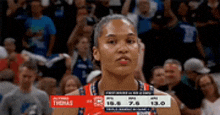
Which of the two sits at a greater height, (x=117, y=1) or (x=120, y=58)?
(x=117, y=1)

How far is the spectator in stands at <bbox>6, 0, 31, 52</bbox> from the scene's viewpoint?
3.13 m

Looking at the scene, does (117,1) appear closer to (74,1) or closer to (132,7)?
(132,7)

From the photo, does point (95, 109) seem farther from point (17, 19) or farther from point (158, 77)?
point (17, 19)

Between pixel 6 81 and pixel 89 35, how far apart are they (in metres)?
0.85

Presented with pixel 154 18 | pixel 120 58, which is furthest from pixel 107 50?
pixel 154 18

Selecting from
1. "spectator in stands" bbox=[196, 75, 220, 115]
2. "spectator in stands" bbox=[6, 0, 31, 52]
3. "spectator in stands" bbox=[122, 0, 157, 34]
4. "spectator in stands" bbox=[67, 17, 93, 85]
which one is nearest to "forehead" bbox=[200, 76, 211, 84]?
"spectator in stands" bbox=[196, 75, 220, 115]

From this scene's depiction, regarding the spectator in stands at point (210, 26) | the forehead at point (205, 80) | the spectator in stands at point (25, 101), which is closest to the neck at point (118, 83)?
the spectator in stands at point (25, 101)

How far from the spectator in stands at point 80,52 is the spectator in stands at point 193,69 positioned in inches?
30.8

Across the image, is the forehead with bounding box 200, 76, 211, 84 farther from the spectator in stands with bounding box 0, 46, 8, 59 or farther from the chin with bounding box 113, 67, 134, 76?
the spectator in stands with bounding box 0, 46, 8, 59

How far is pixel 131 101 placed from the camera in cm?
117

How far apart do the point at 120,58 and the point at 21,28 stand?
6.91 feet

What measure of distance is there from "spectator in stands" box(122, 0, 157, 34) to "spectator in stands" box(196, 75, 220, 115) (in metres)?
0.69

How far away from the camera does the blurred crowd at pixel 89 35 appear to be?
2848mm

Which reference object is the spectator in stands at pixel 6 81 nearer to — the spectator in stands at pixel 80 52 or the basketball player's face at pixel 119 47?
the spectator in stands at pixel 80 52
